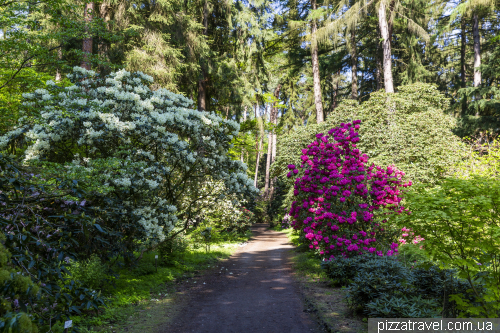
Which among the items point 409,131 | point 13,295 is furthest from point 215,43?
point 13,295

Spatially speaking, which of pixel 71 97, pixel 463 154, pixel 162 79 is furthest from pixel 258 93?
pixel 71 97

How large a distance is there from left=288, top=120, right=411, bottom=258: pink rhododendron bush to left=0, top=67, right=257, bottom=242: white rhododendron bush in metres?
2.21

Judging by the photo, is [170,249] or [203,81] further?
[203,81]

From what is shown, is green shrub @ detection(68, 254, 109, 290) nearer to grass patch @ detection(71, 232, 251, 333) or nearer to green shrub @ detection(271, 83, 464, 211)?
grass patch @ detection(71, 232, 251, 333)

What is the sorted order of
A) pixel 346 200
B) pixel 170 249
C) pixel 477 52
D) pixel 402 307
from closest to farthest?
pixel 402 307, pixel 346 200, pixel 170 249, pixel 477 52

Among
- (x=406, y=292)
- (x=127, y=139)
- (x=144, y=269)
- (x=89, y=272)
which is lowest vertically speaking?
(x=144, y=269)

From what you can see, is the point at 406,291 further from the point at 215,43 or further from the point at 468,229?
the point at 215,43

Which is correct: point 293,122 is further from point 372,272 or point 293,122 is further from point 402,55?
point 372,272

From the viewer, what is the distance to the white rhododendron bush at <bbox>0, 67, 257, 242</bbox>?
226 inches

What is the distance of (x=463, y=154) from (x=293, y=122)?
1705 centimetres

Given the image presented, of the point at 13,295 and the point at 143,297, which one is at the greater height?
the point at 13,295

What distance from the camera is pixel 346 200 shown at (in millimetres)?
8188

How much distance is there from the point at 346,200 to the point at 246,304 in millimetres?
4040

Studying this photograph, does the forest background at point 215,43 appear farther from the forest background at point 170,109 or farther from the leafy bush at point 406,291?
the leafy bush at point 406,291
